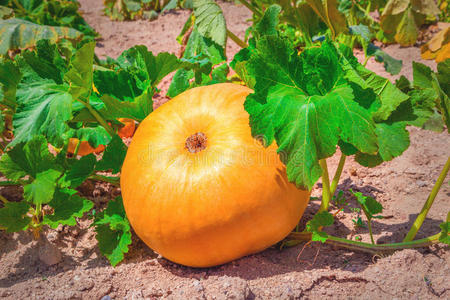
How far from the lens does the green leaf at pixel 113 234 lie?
87.6 inches

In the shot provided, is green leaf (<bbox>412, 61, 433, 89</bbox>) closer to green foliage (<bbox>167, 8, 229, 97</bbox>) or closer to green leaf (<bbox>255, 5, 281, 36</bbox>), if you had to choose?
green leaf (<bbox>255, 5, 281, 36</bbox>)

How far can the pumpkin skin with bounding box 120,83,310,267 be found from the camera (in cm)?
200

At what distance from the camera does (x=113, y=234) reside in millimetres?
2312

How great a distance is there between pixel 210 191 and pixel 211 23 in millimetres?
1470

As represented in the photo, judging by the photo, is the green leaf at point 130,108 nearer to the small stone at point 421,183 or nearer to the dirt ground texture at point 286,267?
the dirt ground texture at point 286,267

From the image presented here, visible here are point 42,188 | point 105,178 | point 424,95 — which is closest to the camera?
point 424,95

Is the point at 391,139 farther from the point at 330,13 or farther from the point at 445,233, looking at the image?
the point at 330,13

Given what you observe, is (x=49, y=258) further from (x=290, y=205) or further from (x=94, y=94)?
(x=290, y=205)

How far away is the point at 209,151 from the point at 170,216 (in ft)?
1.24

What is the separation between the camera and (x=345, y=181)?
9.59 feet

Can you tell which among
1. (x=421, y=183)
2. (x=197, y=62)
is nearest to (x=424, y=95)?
(x=421, y=183)

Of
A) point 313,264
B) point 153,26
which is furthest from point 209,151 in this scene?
point 153,26

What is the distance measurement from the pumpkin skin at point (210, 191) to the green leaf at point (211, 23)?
33.2 inches

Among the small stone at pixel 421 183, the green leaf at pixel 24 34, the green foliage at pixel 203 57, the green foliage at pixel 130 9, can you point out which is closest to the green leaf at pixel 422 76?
the small stone at pixel 421 183
